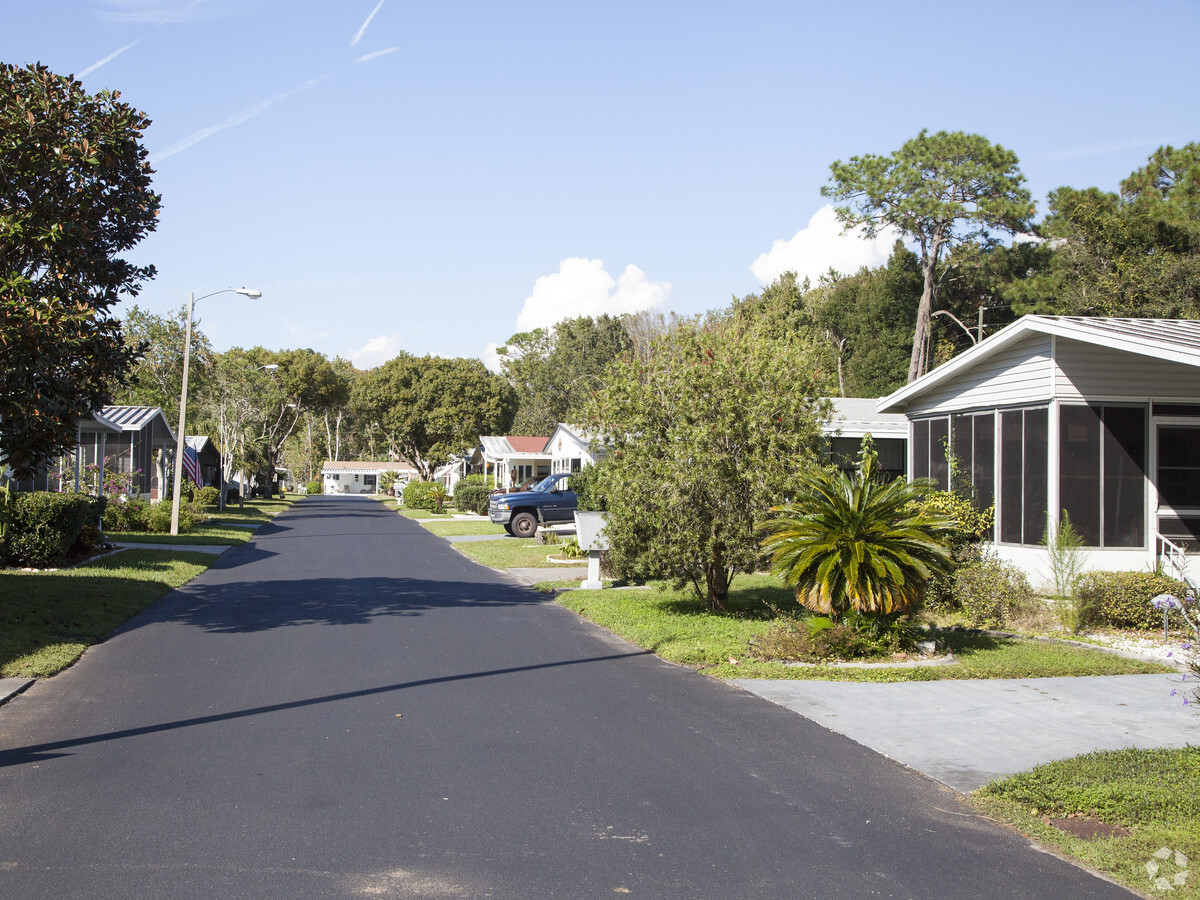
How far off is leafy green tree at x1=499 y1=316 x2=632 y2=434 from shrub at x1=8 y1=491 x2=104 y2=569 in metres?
36.7

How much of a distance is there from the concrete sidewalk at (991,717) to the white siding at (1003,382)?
5.54m

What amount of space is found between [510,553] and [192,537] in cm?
987

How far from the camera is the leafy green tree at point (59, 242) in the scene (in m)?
10.9

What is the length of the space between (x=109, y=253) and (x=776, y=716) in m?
10.6

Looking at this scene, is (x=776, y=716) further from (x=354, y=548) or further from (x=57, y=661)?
(x=354, y=548)

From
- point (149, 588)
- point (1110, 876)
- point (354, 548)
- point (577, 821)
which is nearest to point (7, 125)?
point (149, 588)

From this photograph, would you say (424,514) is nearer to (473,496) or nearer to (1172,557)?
(473,496)

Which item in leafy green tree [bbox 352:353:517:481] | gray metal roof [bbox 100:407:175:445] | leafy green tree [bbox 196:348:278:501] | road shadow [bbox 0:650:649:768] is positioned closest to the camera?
road shadow [bbox 0:650:649:768]

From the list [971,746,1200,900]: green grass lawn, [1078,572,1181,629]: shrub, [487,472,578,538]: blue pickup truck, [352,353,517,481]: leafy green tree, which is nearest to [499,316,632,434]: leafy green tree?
[352,353,517,481]: leafy green tree

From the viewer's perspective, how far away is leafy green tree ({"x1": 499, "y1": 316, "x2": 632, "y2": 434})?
61747mm

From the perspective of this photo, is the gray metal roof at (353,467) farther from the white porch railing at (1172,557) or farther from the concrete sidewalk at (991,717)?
the concrete sidewalk at (991,717)

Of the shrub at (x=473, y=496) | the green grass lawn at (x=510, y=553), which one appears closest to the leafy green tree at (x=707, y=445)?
the green grass lawn at (x=510, y=553)

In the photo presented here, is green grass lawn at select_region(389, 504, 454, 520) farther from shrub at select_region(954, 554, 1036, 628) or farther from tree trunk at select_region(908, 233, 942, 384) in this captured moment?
shrub at select_region(954, 554, 1036, 628)

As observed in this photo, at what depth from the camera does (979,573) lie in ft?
43.3
